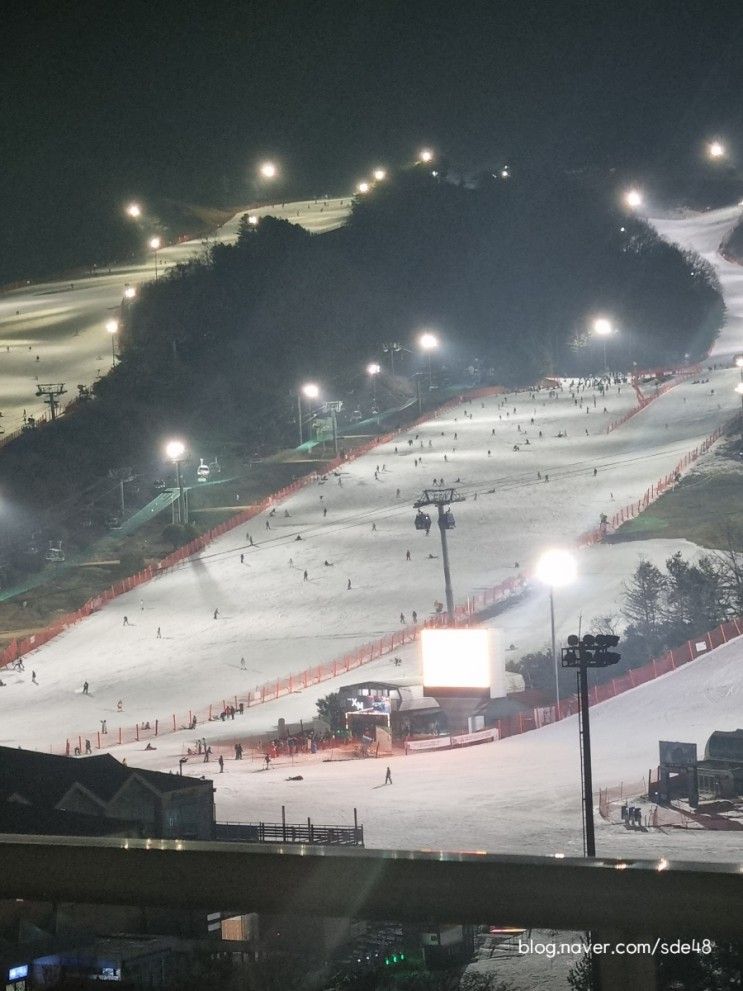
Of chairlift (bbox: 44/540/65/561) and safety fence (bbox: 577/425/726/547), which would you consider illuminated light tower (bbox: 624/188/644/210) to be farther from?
chairlift (bbox: 44/540/65/561)

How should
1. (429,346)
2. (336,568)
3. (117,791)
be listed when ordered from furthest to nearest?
(429,346)
(336,568)
(117,791)

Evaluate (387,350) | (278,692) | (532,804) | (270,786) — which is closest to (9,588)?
(278,692)

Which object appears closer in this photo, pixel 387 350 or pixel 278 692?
pixel 278 692

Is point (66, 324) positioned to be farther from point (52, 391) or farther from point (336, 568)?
point (336, 568)

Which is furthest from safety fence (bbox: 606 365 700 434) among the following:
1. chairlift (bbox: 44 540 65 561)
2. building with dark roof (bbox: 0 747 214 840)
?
building with dark roof (bbox: 0 747 214 840)

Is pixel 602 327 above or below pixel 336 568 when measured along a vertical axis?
above

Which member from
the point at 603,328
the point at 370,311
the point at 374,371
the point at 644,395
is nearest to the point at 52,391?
the point at 374,371

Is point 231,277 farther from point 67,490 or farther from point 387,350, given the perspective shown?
point 67,490
